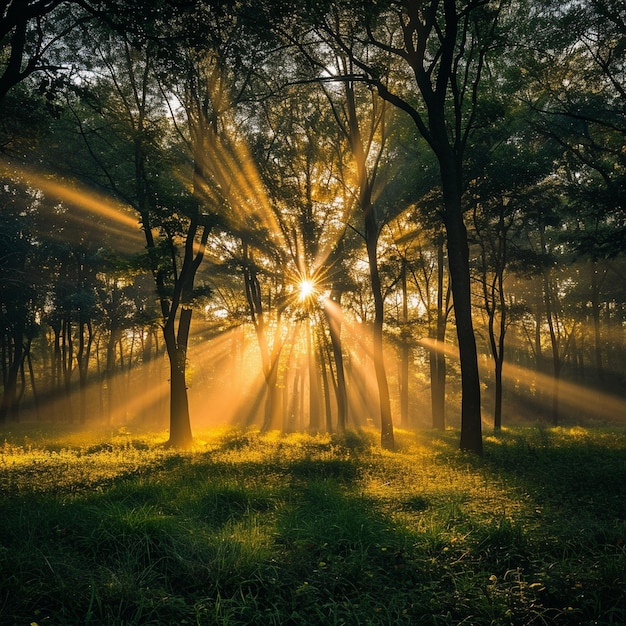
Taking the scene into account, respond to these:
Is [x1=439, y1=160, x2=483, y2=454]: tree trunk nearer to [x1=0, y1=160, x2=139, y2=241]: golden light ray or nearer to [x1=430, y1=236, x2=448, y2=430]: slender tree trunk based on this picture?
[x1=430, y1=236, x2=448, y2=430]: slender tree trunk

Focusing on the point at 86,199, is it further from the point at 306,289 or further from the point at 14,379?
the point at 306,289

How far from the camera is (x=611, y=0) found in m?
13.7

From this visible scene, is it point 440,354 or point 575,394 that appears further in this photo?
point 575,394

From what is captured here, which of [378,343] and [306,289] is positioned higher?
[306,289]

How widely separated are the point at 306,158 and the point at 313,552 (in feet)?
59.7

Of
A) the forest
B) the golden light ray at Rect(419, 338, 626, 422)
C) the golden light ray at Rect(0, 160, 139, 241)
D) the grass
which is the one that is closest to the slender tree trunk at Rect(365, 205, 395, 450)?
the forest

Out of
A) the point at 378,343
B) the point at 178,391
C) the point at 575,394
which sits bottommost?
the point at 575,394

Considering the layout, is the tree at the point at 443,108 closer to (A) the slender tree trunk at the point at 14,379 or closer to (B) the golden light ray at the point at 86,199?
(B) the golden light ray at the point at 86,199

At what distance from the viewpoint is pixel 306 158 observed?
67.0 ft

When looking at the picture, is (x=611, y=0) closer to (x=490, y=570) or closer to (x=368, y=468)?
(x=368, y=468)

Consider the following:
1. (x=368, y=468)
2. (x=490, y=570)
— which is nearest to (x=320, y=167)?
(x=368, y=468)

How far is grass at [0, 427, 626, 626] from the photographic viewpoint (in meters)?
3.84

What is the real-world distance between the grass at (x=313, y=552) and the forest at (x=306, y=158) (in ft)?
18.1

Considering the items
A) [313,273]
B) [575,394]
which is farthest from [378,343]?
[575,394]
